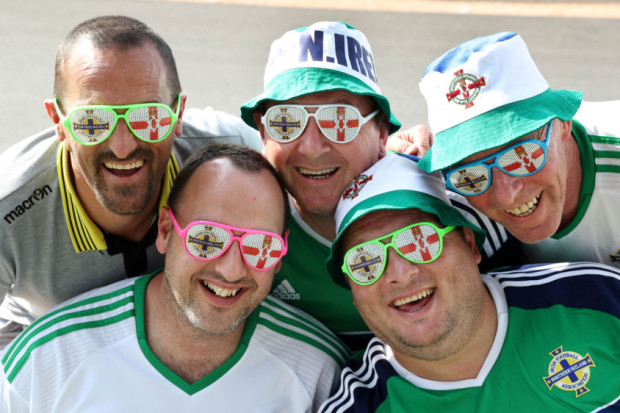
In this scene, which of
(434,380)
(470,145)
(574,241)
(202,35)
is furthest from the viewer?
(202,35)

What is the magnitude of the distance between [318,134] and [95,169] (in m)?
0.99

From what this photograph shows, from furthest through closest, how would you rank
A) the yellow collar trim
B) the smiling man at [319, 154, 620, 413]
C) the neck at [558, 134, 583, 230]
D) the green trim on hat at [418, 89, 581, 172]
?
the yellow collar trim, the neck at [558, 134, 583, 230], the smiling man at [319, 154, 620, 413], the green trim on hat at [418, 89, 581, 172]

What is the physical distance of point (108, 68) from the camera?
3.19 m

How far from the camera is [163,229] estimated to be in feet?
11.1

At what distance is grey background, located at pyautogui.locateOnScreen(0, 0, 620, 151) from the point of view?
24.8 ft

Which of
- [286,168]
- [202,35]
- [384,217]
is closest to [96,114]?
[286,168]

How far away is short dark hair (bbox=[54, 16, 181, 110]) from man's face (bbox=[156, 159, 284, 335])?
54cm

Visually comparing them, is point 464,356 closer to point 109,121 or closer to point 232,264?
point 232,264

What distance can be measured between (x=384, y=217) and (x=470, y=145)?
0.45m

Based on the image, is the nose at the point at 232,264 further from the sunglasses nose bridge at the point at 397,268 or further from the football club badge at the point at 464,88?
the football club badge at the point at 464,88

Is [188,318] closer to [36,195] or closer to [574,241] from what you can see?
[36,195]

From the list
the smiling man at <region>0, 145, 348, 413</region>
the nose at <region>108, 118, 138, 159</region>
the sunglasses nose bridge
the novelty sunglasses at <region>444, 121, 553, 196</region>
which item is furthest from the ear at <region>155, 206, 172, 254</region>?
the novelty sunglasses at <region>444, 121, 553, 196</region>

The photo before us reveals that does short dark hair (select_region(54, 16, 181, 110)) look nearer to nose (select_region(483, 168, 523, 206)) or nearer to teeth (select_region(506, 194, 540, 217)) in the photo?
nose (select_region(483, 168, 523, 206))

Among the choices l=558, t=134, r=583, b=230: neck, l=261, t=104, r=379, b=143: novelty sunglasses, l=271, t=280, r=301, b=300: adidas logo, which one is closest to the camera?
l=558, t=134, r=583, b=230: neck
